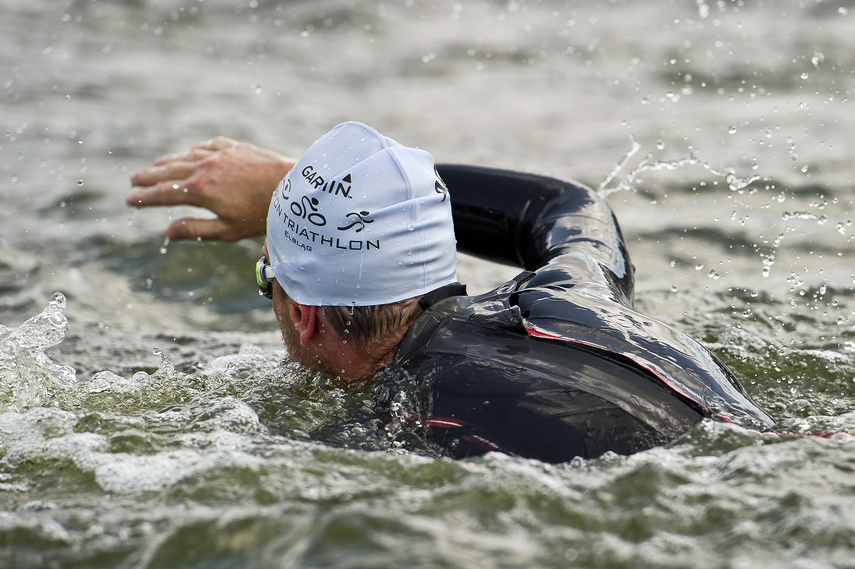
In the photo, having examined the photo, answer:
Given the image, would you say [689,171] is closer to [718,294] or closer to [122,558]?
[718,294]

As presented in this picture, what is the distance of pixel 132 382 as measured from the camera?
4375 millimetres

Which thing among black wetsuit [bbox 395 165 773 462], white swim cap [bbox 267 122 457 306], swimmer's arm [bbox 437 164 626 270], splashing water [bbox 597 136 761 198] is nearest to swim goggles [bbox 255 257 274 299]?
white swim cap [bbox 267 122 457 306]

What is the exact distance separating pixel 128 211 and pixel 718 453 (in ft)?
19.4

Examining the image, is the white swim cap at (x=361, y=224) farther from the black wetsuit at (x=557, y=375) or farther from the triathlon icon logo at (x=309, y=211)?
the black wetsuit at (x=557, y=375)

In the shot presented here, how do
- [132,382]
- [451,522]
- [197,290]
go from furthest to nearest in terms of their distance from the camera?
1. [197,290]
2. [132,382]
3. [451,522]

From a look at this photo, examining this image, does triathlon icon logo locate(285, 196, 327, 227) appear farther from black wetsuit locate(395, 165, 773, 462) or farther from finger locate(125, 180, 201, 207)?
finger locate(125, 180, 201, 207)

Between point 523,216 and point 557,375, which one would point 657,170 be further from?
point 557,375

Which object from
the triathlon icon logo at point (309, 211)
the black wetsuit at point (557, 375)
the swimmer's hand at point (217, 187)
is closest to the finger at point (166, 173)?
the swimmer's hand at point (217, 187)

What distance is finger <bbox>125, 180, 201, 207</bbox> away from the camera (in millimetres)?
4426

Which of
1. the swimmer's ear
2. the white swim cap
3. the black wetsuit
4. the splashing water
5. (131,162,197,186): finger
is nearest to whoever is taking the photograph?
the black wetsuit

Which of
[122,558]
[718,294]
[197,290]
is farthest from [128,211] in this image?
[122,558]

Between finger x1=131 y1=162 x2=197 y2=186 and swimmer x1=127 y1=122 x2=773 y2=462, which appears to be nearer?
swimmer x1=127 y1=122 x2=773 y2=462

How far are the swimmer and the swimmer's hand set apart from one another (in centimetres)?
73

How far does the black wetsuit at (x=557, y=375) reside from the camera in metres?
3.06
